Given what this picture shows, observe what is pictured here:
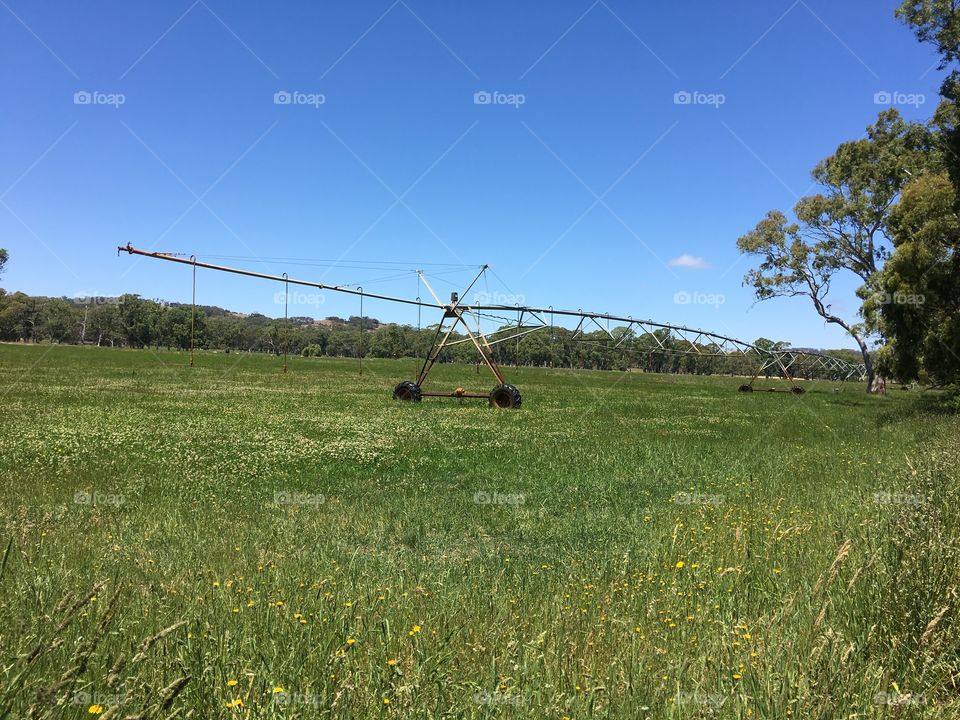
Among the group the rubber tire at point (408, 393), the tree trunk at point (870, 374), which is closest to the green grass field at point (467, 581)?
the rubber tire at point (408, 393)

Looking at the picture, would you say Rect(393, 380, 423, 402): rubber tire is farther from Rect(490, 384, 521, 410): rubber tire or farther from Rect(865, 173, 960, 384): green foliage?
Rect(865, 173, 960, 384): green foliage

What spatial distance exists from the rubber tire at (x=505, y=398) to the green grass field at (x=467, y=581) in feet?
45.1

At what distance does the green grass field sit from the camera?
383 centimetres

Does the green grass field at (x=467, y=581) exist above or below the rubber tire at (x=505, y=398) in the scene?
below

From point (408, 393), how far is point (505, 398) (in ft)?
19.4

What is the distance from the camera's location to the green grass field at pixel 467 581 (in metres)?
3.83

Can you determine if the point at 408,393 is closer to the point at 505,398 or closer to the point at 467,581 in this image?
the point at 505,398

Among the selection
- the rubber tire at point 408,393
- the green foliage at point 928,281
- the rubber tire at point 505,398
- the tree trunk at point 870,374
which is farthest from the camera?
the tree trunk at point 870,374

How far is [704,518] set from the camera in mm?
9797

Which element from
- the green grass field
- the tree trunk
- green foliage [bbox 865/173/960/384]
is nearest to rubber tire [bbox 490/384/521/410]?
the green grass field

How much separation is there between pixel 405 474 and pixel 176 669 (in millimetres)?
10006

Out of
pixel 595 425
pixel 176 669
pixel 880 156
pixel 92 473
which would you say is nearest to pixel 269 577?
pixel 176 669

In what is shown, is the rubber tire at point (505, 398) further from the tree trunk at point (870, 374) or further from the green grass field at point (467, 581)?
the tree trunk at point (870, 374)

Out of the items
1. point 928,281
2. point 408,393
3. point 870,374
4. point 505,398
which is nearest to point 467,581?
point 505,398
